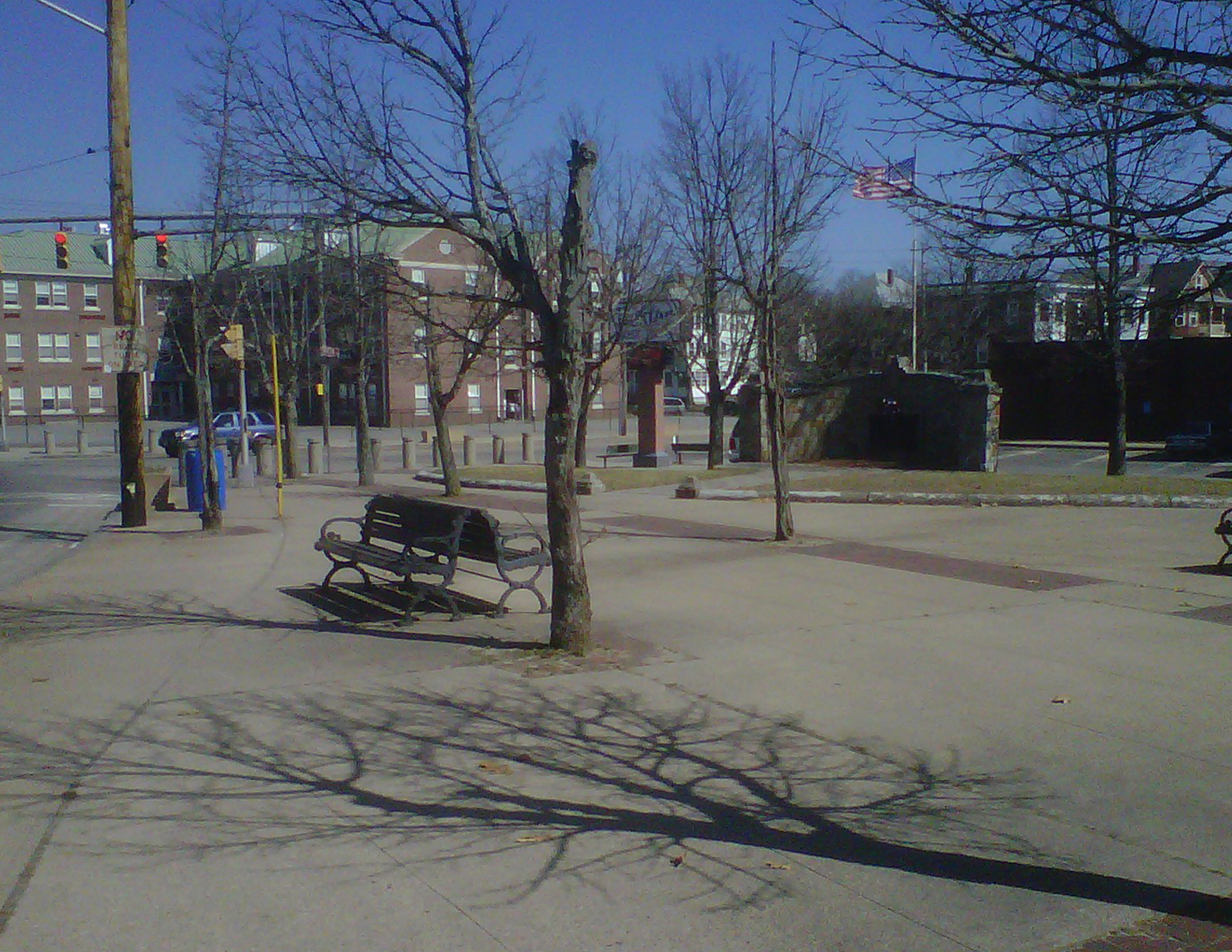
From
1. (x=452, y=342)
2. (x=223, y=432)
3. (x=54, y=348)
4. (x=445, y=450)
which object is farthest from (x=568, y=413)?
(x=54, y=348)

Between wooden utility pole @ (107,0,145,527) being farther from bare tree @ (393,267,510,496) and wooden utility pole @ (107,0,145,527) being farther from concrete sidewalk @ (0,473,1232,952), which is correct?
concrete sidewalk @ (0,473,1232,952)

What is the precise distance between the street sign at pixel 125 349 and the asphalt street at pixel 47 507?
108 inches

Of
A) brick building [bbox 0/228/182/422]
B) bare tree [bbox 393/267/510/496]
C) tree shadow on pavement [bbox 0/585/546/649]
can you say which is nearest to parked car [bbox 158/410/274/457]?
bare tree [bbox 393/267/510/496]

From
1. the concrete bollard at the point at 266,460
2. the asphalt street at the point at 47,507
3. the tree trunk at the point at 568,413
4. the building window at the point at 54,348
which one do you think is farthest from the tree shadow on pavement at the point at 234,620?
the building window at the point at 54,348

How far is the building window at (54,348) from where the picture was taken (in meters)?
72.1

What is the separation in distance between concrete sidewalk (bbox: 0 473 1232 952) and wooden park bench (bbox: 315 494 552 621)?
397 mm

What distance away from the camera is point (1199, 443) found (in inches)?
1455

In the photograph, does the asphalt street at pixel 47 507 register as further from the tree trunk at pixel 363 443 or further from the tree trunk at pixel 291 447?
the tree trunk at pixel 363 443

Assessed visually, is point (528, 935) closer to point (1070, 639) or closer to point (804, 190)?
point (1070, 639)

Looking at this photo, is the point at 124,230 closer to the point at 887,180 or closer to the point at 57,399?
the point at 887,180

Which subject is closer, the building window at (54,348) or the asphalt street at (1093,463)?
the asphalt street at (1093,463)

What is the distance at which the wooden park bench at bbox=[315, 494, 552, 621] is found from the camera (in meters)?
10.2

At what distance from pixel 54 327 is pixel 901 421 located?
196 ft

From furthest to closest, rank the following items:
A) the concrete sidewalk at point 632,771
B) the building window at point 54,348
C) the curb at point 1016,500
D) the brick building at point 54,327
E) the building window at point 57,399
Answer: the building window at point 57,399, the building window at point 54,348, the brick building at point 54,327, the curb at point 1016,500, the concrete sidewalk at point 632,771
